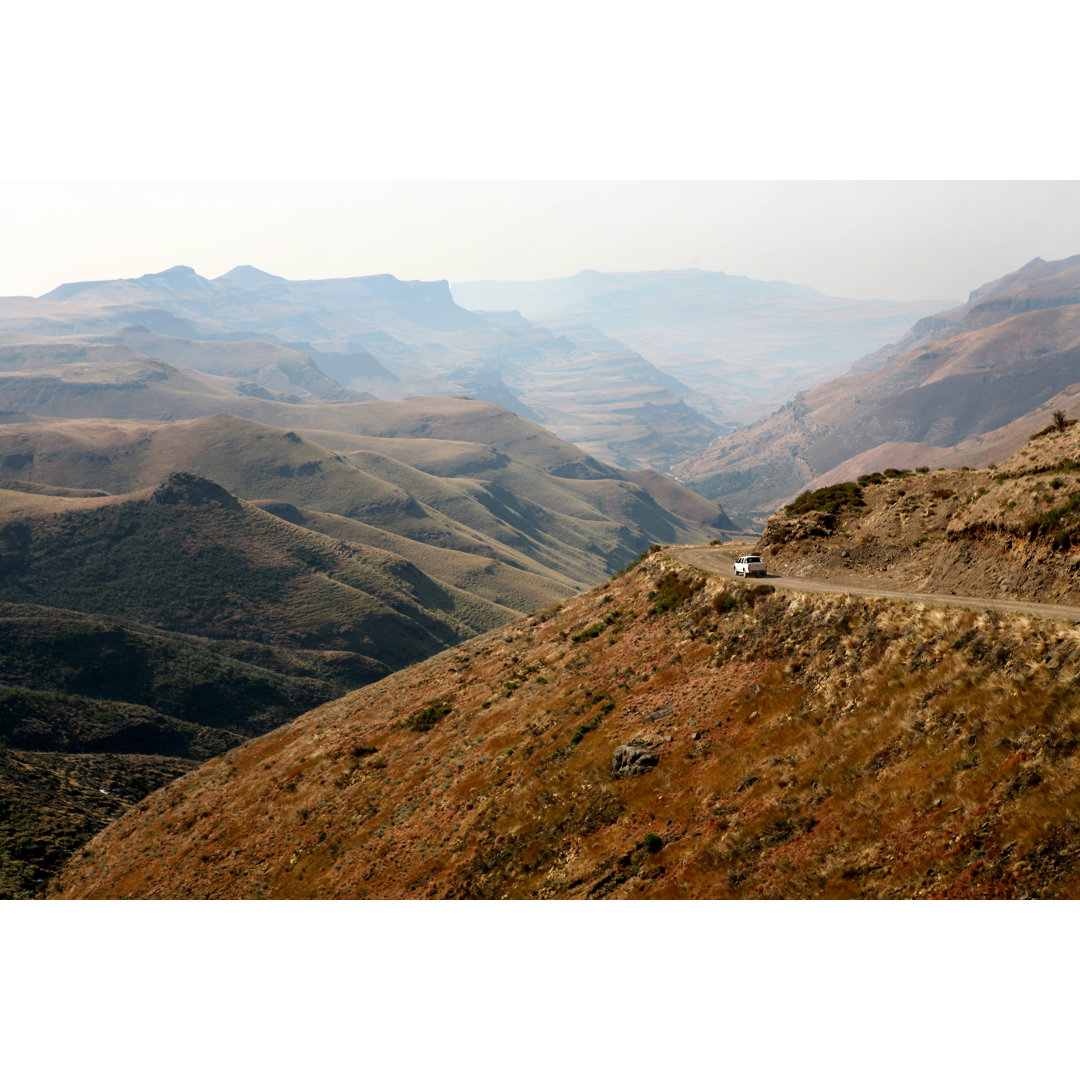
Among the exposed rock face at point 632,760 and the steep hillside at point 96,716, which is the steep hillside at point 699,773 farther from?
the steep hillside at point 96,716

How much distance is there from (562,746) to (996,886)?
20237mm

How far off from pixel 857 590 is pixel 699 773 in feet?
44.3

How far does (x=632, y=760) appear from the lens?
94.8 feet

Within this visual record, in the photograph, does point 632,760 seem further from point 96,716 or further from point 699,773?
point 96,716

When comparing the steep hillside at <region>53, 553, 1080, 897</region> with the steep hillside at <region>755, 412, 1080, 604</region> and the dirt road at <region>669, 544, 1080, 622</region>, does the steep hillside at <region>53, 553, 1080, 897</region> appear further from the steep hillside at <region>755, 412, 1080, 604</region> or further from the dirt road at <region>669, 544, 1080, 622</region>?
the steep hillside at <region>755, 412, 1080, 604</region>

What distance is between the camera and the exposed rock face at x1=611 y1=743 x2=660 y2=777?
93.1 feet

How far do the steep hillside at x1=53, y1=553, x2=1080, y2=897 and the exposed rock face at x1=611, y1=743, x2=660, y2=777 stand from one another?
94mm

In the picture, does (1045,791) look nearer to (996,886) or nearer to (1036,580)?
(996,886)

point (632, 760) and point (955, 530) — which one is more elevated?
point (955, 530)

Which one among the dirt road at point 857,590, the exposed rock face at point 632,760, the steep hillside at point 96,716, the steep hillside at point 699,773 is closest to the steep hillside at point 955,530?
the dirt road at point 857,590

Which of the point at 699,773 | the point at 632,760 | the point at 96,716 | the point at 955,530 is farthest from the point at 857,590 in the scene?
the point at 96,716

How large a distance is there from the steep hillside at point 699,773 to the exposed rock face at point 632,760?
94 mm

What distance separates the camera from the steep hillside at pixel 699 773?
18484 millimetres

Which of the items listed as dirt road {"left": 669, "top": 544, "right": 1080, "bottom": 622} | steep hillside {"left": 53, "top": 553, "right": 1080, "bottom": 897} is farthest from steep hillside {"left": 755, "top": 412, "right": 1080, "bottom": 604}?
steep hillside {"left": 53, "top": 553, "right": 1080, "bottom": 897}
